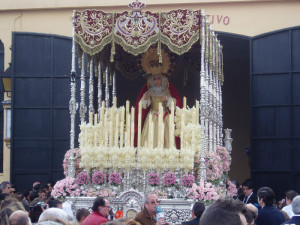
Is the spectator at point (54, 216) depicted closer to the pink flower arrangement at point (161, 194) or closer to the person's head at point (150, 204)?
the person's head at point (150, 204)

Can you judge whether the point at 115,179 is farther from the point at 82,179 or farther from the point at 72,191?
the point at 72,191

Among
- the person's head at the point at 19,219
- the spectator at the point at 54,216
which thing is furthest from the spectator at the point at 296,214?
the person's head at the point at 19,219

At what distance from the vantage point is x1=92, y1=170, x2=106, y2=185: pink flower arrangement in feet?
43.9

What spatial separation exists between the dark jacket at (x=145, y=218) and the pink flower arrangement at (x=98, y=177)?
488cm

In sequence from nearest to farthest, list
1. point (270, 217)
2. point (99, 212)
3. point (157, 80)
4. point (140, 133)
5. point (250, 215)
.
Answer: point (250, 215) < point (270, 217) < point (99, 212) < point (140, 133) < point (157, 80)

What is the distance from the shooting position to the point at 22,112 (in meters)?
16.9

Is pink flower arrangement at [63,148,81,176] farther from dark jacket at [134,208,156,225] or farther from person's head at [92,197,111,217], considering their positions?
dark jacket at [134,208,156,225]

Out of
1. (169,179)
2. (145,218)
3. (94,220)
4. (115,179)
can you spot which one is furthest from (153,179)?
A: (94,220)

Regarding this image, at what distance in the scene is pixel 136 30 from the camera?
13719mm

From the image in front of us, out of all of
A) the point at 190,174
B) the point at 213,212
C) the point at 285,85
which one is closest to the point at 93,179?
the point at 190,174

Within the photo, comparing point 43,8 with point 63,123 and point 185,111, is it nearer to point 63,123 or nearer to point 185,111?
point 63,123

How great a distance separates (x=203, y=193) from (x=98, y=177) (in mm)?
2187

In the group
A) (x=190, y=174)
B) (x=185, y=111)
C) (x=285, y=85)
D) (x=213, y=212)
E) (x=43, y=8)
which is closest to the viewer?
(x=213, y=212)

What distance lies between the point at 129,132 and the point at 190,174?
5.29ft
